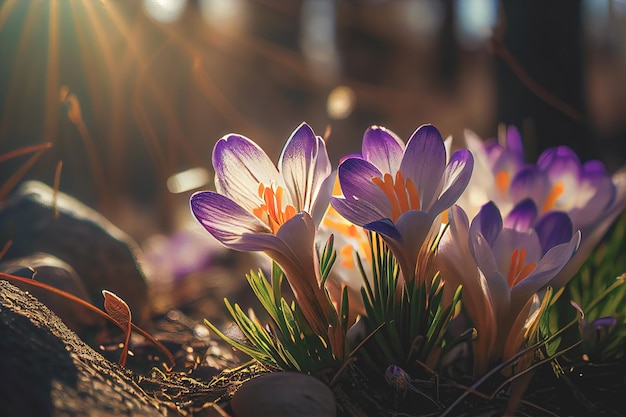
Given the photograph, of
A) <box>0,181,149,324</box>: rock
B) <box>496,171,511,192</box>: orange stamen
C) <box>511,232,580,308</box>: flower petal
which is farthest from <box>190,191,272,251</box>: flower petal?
<box>0,181,149,324</box>: rock

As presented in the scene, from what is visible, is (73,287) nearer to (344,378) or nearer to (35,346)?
(35,346)

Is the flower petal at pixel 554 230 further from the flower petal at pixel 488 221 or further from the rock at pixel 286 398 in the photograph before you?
the rock at pixel 286 398

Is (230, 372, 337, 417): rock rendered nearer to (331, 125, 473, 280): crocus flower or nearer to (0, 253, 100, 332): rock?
(331, 125, 473, 280): crocus flower

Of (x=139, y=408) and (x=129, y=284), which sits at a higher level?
(x=139, y=408)

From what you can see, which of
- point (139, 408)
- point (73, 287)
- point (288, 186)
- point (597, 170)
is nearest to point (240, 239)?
point (288, 186)

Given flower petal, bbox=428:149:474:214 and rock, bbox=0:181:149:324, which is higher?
flower petal, bbox=428:149:474:214
